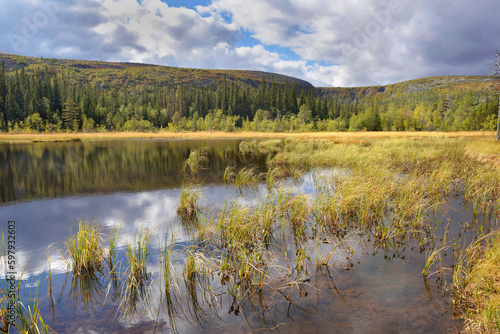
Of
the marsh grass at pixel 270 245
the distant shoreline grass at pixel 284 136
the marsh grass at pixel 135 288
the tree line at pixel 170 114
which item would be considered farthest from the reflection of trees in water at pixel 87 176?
the tree line at pixel 170 114

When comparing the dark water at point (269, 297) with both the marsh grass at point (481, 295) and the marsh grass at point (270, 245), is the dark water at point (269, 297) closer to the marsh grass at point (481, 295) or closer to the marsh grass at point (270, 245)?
the marsh grass at point (270, 245)

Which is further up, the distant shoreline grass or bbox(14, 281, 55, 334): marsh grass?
the distant shoreline grass

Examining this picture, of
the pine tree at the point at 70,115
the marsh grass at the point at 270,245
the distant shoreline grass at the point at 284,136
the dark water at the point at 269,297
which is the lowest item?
the dark water at the point at 269,297

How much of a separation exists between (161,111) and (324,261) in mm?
116694

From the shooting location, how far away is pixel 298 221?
28.7ft

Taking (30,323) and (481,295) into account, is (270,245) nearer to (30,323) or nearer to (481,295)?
(481,295)

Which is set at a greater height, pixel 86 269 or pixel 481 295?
pixel 481 295

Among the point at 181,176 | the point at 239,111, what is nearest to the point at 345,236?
the point at 181,176

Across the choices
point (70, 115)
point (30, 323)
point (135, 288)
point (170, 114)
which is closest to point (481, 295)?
point (135, 288)

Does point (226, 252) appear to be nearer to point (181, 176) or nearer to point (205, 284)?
point (205, 284)

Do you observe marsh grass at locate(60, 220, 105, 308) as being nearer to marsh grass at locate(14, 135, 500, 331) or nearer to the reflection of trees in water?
marsh grass at locate(14, 135, 500, 331)

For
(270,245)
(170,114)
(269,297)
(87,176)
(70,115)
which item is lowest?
(269,297)

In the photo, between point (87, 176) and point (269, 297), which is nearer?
point (269, 297)

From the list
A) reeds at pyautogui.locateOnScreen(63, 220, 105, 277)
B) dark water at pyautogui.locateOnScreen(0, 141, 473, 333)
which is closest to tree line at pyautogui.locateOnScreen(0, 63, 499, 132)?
dark water at pyautogui.locateOnScreen(0, 141, 473, 333)
